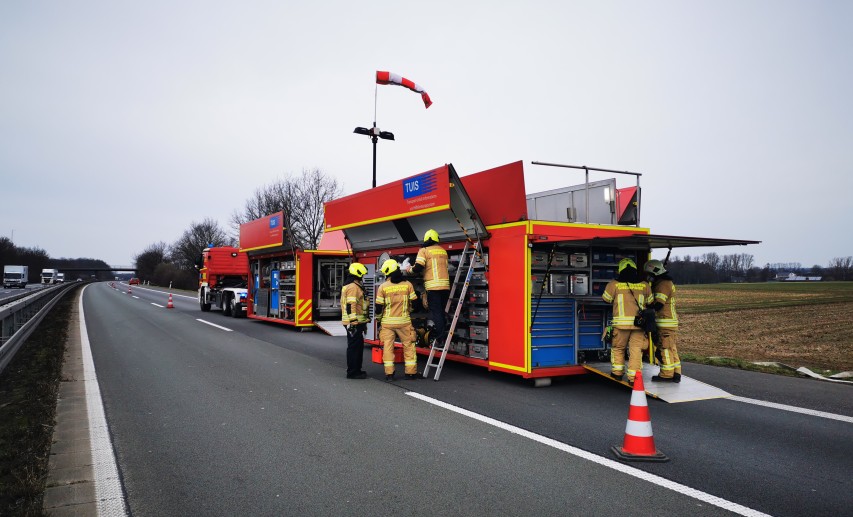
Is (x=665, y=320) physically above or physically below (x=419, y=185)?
below

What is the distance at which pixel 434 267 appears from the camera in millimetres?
8383

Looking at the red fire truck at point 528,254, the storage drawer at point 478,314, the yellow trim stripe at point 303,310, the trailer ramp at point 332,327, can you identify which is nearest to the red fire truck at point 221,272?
the yellow trim stripe at point 303,310

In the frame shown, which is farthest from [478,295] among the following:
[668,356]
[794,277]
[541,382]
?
[794,277]

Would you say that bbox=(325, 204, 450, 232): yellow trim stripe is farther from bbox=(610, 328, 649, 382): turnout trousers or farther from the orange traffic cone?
the orange traffic cone

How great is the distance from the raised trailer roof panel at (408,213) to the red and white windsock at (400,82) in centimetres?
407

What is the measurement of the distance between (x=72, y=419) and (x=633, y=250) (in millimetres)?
7543

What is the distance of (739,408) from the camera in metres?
6.12

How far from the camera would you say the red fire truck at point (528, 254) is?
7391 mm

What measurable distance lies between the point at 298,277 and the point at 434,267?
8.43m

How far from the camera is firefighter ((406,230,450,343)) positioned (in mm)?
8336

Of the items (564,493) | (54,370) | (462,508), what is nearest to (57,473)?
(462,508)

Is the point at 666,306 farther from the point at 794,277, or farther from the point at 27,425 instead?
the point at 794,277

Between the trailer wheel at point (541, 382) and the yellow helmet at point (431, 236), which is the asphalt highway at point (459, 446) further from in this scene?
the yellow helmet at point (431, 236)

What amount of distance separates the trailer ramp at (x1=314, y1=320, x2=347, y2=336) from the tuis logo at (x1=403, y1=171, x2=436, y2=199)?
6.13m
